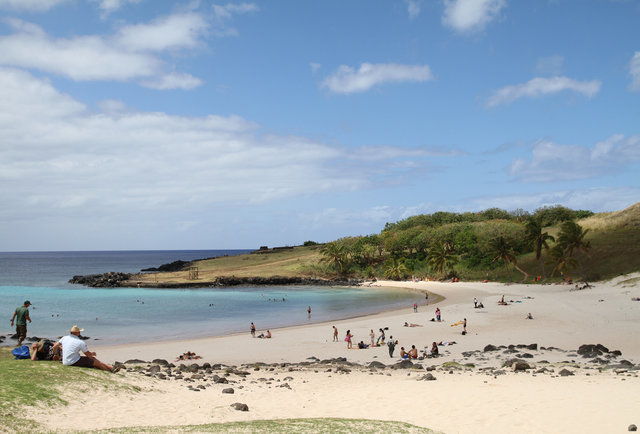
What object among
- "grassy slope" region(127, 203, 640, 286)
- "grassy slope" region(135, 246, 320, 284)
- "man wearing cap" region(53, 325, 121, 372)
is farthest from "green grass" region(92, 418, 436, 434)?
"grassy slope" region(135, 246, 320, 284)

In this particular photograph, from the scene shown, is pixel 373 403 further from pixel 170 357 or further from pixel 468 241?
pixel 468 241

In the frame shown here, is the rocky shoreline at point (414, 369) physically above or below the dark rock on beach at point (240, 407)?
below

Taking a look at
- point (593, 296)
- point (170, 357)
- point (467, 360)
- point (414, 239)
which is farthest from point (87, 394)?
point (414, 239)

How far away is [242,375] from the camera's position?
2022cm

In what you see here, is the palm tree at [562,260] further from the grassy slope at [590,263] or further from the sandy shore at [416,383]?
the sandy shore at [416,383]

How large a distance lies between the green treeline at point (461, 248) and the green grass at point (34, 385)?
6604cm

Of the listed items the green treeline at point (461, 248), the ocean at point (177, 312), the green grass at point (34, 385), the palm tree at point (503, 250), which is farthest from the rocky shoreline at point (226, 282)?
the green grass at point (34, 385)

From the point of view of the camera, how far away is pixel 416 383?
17656 millimetres

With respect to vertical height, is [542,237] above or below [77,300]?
above

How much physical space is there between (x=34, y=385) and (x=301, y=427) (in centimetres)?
719

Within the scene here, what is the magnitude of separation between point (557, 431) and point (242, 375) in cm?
1297

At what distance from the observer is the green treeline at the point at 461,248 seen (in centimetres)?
7434

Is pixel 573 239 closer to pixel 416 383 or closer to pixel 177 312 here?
pixel 177 312

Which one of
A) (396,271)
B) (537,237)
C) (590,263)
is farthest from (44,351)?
(396,271)
